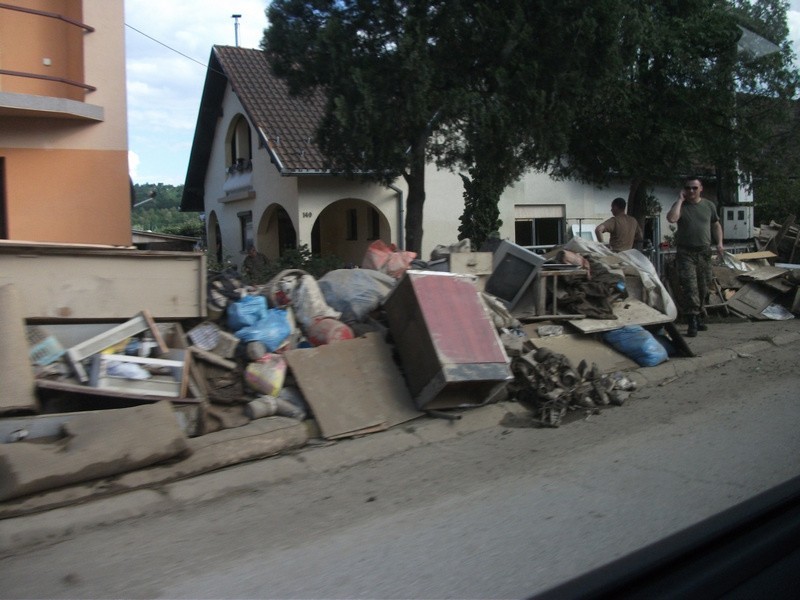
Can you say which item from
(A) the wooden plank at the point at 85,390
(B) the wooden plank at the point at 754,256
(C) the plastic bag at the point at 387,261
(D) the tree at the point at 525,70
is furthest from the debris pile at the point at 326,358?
(B) the wooden plank at the point at 754,256

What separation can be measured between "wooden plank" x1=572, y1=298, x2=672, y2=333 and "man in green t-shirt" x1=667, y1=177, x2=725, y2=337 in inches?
41.8

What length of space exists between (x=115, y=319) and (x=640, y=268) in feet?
20.5

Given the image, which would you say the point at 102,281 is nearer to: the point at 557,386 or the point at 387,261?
the point at 387,261

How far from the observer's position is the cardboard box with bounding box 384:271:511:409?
5.86 metres

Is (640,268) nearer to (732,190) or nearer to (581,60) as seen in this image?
(581,60)

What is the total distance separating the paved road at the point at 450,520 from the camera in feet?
11.0

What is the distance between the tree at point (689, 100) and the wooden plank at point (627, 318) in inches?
198

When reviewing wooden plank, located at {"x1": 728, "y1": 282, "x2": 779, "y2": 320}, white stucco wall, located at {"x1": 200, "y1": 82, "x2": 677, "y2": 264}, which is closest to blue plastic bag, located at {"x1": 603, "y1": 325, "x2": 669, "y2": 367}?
wooden plank, located at {"x1": 728, "y1": 282, "x2": 779, "y2": 320}

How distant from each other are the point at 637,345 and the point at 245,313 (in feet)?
14.0

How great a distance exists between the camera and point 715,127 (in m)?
13.6

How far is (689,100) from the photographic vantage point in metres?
13.1

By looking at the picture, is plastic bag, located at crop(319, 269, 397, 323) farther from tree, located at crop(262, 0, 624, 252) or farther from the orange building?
the orange building

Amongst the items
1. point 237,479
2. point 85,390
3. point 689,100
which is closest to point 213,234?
point 689,100

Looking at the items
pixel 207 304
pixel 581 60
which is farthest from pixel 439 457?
pixel 581 60
